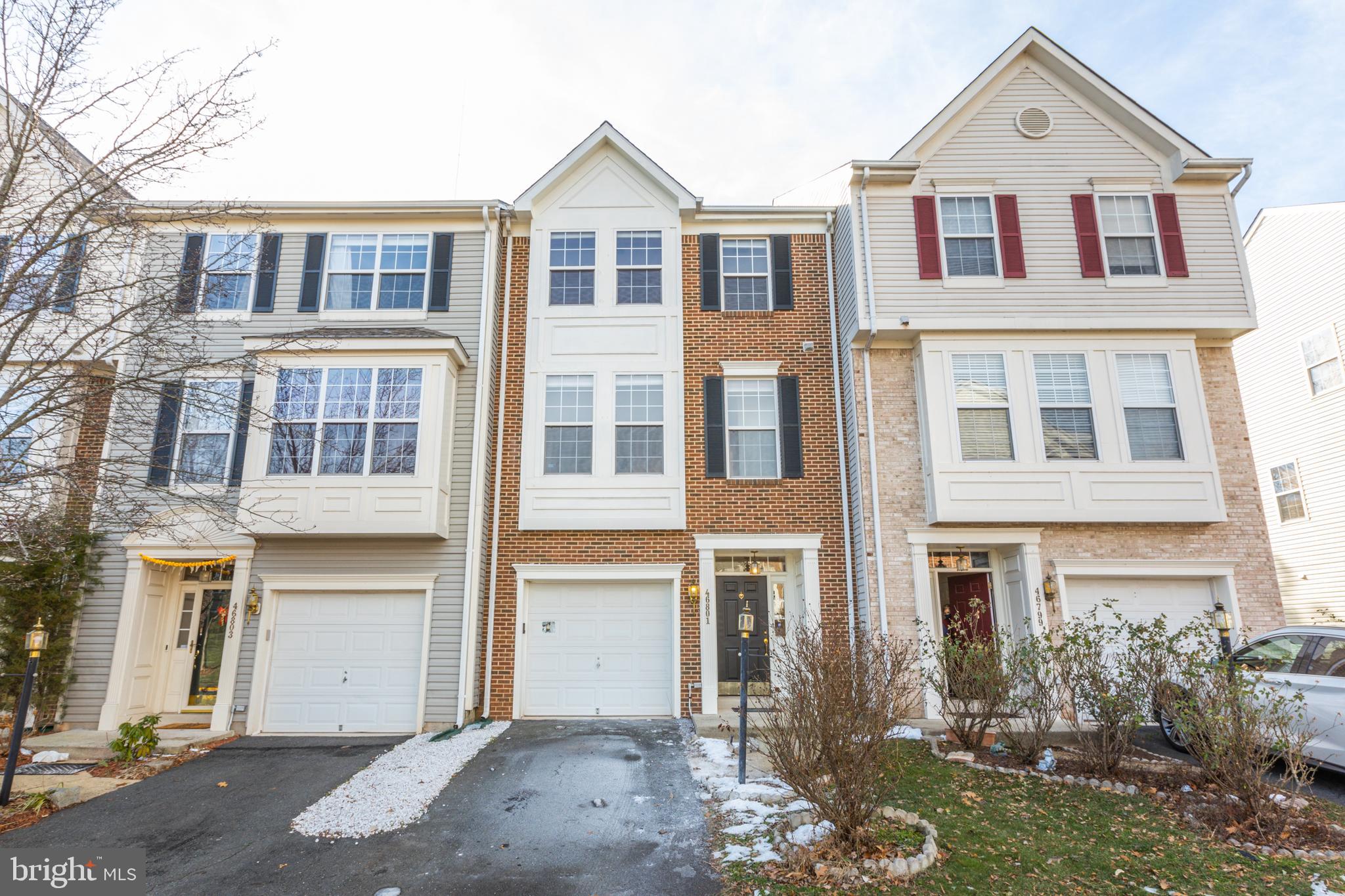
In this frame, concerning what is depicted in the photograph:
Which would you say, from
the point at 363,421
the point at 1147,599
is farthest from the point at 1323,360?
the point at 363,421

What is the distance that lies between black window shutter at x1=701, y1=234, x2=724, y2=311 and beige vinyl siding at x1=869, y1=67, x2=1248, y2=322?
8.64 ft

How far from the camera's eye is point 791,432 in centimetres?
1127

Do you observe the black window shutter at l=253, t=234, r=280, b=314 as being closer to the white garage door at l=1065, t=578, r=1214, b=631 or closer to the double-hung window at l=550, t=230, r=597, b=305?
the double-hung window at l=550, t=230, r=597, b=305

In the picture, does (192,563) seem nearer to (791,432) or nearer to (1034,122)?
(791,432)

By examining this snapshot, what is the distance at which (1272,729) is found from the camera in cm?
582

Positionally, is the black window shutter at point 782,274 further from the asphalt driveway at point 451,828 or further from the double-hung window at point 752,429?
the asphalt driveway at point 451,828

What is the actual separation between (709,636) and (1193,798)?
237 inches

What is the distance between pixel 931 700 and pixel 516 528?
6887 millimetres

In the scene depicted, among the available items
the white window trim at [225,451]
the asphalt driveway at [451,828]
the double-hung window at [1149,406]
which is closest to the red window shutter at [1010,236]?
the double-hung window at [1149,406]

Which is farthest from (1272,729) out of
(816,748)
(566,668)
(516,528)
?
(516,528)

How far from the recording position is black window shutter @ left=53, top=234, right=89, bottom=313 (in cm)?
654

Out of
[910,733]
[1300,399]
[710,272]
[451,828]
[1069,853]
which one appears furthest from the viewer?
[1300,399]

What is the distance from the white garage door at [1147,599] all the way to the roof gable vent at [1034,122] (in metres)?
7.48

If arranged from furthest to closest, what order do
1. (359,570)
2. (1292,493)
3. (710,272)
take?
(1292,493)
(710,272)
(359,570)
